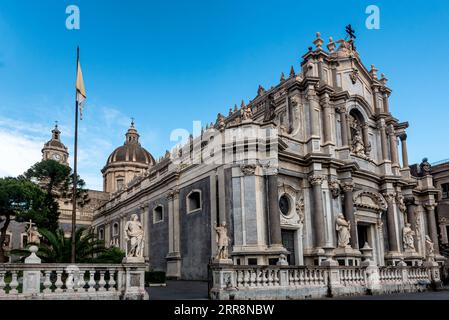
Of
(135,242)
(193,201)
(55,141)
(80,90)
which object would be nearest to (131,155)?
(55,141)

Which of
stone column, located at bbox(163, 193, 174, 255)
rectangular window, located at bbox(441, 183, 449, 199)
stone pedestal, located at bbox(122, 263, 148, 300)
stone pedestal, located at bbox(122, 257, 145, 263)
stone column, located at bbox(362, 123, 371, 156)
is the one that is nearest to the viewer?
stone pedestal, located at bbox(122, 263, 148, 300)

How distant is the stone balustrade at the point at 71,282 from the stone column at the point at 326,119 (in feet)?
51.7

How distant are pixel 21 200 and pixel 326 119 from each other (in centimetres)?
2505

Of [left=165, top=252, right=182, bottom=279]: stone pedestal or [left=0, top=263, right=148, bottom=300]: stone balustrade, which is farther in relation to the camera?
[left=165, top=252, right=182, bottom=279]: stone pedestal

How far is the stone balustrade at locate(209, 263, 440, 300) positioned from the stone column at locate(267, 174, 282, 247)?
3436mm

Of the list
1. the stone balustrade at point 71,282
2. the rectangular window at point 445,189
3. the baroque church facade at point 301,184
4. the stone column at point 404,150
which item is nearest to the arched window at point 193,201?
the baroque church facade at point 301,184

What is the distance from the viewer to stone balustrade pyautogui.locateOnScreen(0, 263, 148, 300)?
1209cm

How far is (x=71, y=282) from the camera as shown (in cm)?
1272

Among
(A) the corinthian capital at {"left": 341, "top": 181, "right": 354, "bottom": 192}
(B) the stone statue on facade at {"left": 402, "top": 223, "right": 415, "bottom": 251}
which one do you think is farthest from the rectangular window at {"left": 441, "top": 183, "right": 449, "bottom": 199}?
(A) the corinthian capital at {"left": 341, "top": 181, "right": 354, "bottom": 192}

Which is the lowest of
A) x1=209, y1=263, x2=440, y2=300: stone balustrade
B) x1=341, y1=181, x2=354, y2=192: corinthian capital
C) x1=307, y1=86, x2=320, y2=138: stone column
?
x1=209, y1=263, x2=440, y2=300: stone balustrade

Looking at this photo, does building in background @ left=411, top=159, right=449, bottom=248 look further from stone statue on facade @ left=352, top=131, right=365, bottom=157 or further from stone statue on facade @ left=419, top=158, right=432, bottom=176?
stone statue on facade @ left=352, top=131, right=365, bottom=157

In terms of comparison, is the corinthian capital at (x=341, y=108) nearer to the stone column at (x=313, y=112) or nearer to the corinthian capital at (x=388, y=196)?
the stone column at (x=313, y=112)
